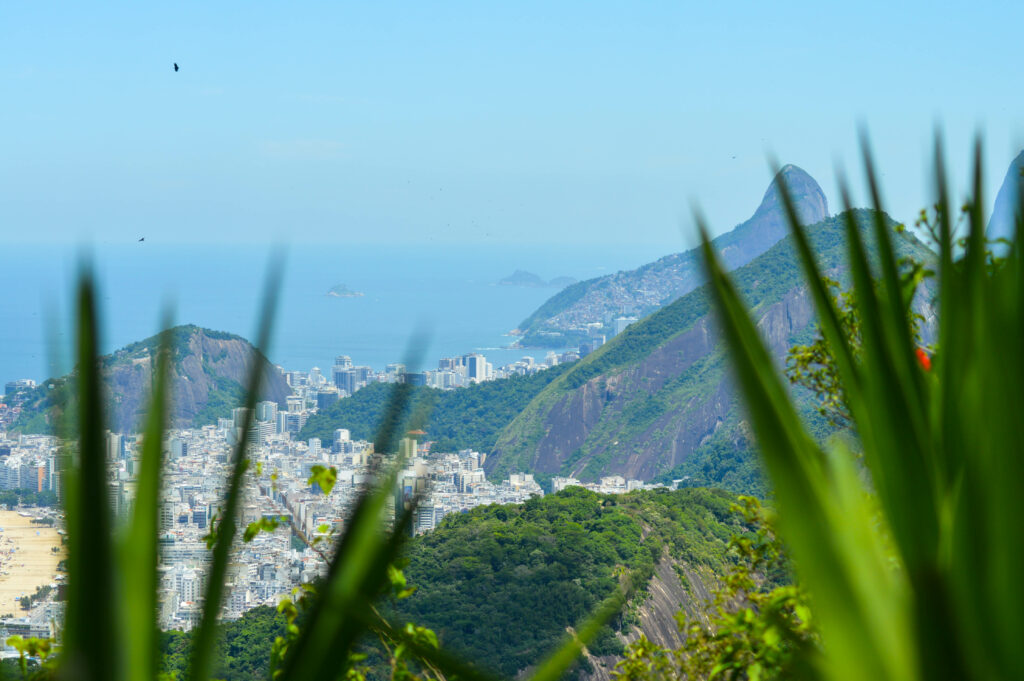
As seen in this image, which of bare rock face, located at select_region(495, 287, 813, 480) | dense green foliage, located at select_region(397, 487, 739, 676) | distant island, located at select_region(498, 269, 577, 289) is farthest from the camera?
distant island, located at select_region(498, 269, 577, 289)

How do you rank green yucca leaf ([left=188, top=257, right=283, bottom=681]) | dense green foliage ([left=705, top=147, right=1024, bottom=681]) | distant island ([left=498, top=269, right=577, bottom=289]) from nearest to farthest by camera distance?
1. dense green foliage ([left=705, top=147, right=1024, bottom=681])
2. green yucca leaf ([left=188, top=257, right=283, bottom=681])
3. distant island ([left=498, top=269, right=577, bottom=289])

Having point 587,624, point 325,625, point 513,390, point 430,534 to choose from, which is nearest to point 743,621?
point 587,624

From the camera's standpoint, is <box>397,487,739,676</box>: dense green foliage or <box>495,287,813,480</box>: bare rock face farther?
<box>495,287,813,480</box>: bare rock face

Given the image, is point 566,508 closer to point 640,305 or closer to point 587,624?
point 587,624

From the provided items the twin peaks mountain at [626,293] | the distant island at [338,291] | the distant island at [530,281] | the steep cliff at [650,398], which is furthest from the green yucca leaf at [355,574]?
the distant island at [530,281]

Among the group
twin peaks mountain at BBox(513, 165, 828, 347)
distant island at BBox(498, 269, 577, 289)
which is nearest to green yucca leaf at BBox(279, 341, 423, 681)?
twin peaks mountain at BBox(513, 165, 828, 347)

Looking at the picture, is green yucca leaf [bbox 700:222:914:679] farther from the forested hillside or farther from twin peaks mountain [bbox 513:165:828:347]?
twin peaks mountain [bbox 513:165:828:347]

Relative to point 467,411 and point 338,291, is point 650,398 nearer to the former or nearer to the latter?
point 467,411
